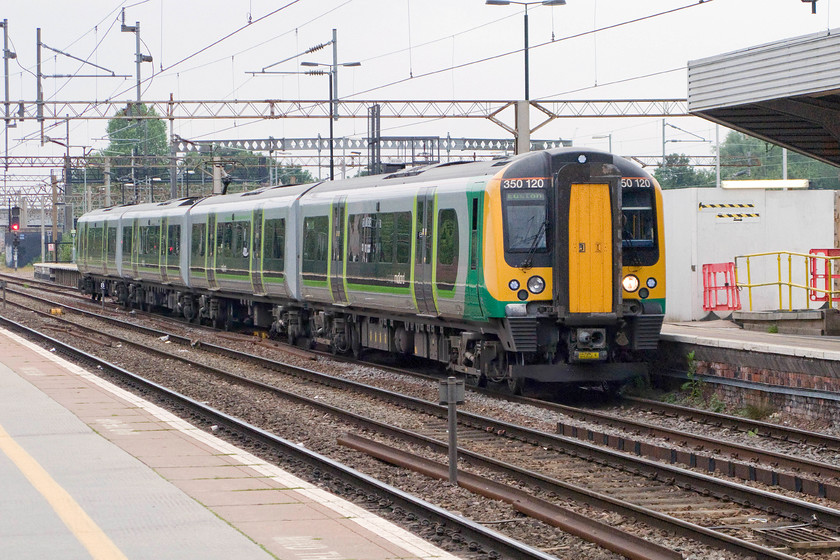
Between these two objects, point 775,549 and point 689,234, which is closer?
point 775,549

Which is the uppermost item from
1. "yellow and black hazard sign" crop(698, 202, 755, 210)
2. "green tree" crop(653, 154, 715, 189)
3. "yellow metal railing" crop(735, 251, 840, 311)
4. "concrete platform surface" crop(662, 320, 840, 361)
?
"green tree" crop(653, 154, 715, 189)

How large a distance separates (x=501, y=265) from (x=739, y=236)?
9117 mm

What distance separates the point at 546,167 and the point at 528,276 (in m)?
1.45

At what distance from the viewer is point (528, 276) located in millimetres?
15797

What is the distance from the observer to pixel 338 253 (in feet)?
71.1

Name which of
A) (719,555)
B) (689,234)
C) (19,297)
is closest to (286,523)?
(719,555)

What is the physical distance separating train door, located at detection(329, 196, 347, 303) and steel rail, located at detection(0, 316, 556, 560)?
4.13 metres

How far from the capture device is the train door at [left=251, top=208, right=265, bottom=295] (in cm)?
2631

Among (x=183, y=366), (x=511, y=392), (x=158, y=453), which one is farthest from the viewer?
(x=183, y=366)

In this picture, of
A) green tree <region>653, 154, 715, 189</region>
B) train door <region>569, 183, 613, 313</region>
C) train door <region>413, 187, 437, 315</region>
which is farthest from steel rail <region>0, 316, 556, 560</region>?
green tree <region>653, 154, 715, 189</region>

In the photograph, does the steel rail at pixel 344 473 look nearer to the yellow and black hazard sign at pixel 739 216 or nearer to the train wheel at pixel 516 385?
the train wheel at pixel 516 385

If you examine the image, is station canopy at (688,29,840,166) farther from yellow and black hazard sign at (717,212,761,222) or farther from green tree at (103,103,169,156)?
green tree at (103,103,169,156)

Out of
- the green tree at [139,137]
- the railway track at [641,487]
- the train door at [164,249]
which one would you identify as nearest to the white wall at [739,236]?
the railway track at [641,487]

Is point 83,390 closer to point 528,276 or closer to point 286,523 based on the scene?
point 528,276
